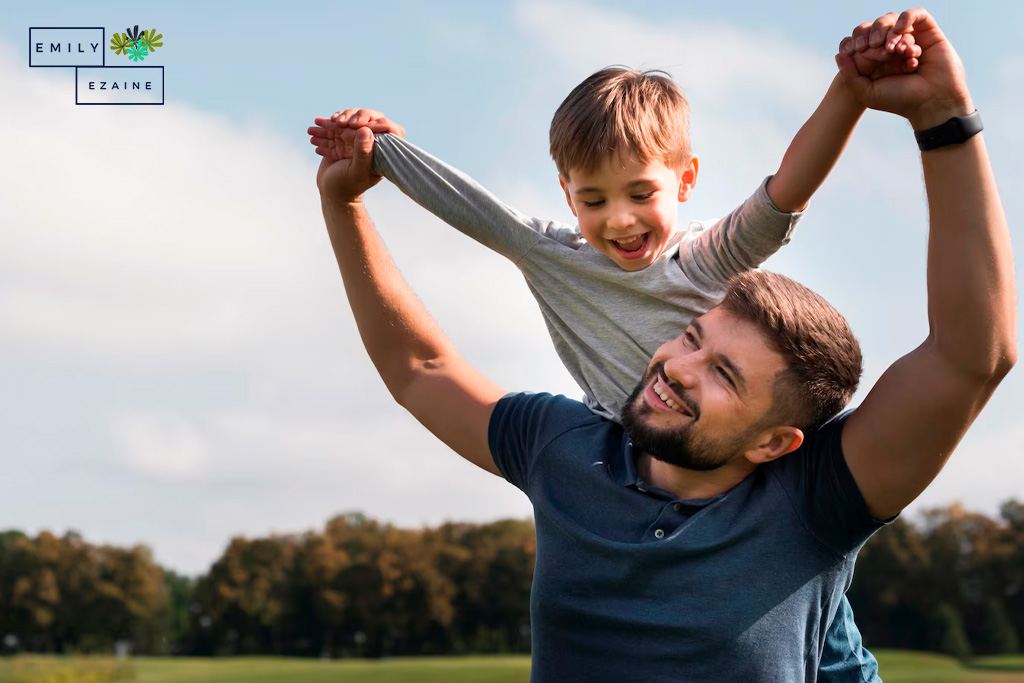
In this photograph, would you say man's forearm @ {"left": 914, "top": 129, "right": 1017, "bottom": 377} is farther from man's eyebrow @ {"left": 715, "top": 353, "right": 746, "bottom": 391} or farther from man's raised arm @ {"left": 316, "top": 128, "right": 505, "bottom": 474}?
man's raised arm @ {"left": 316, "top": 128, "right": 505, "bottom": 474}

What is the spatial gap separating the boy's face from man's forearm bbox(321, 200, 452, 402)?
663 mm

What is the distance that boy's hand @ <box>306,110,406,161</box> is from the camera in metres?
3.64

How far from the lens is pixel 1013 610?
48594 millimetres

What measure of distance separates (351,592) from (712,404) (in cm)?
4909

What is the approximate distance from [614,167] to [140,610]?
167 feet

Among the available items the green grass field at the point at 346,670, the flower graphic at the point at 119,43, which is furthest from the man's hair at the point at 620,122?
the green grass field at the point at 346,670

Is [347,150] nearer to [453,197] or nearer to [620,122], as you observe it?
[453,197]

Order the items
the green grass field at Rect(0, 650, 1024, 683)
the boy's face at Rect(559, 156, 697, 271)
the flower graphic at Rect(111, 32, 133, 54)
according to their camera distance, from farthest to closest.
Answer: the green grass field at Rect(0, 650, 1024, 683), the flower graphic at Rect(111, 32, 133, 54), the boy's face at Rect(559, 156, 697, 271)

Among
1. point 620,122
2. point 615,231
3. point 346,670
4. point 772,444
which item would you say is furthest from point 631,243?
point 346,670

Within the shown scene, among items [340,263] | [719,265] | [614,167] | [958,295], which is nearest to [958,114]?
[958,295]

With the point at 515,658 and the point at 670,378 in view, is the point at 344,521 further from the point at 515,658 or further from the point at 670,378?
the point at 670,378

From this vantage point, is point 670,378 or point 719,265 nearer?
point 670,378

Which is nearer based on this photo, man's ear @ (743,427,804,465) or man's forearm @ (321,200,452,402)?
man's ear @ (743,427,804,465)

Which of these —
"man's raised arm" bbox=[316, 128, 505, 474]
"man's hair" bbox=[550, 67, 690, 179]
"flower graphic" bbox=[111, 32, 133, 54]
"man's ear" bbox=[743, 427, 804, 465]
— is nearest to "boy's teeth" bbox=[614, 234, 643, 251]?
"man's hair" bbox=[550, 67, 690, 179]
